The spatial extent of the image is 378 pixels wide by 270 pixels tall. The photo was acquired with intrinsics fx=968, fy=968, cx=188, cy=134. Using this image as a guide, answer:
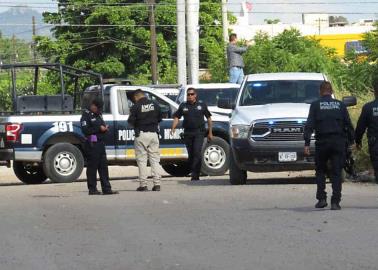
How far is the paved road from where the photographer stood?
911cm

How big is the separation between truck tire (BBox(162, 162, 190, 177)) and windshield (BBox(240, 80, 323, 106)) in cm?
456

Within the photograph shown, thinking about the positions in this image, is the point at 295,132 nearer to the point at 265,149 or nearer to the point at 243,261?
the point at 265,149

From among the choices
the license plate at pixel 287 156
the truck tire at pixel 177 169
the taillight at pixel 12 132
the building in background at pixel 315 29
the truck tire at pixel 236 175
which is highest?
the building in background at pixel 315 29

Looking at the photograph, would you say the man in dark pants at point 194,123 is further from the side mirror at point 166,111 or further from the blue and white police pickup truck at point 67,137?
the side mirror at point 166,111

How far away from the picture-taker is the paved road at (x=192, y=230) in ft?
29.9

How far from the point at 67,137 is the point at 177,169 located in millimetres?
3481

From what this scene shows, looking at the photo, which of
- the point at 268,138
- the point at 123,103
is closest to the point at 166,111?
the point at 123,103

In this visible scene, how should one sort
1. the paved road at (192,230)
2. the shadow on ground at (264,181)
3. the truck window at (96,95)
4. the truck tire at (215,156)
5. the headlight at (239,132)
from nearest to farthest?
the paved road at (192,230)
the headlight at (239,132)
the shadow on ground at (264,181)
the truck tire at (215,156)
the truck window at (96,95)

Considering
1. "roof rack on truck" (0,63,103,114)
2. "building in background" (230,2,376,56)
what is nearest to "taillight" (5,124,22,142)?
"roof rack on truck" (0,63,103,114)

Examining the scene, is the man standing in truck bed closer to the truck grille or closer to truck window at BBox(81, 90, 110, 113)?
truck window at BBox(81, 90, 110, 113)

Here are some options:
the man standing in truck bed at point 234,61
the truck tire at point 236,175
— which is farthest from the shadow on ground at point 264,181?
the man standing in truck bed at point 234,61

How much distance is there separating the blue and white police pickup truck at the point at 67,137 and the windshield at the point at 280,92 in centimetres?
251

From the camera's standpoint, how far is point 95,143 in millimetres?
16359

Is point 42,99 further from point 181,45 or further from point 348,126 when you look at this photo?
point 181,45
